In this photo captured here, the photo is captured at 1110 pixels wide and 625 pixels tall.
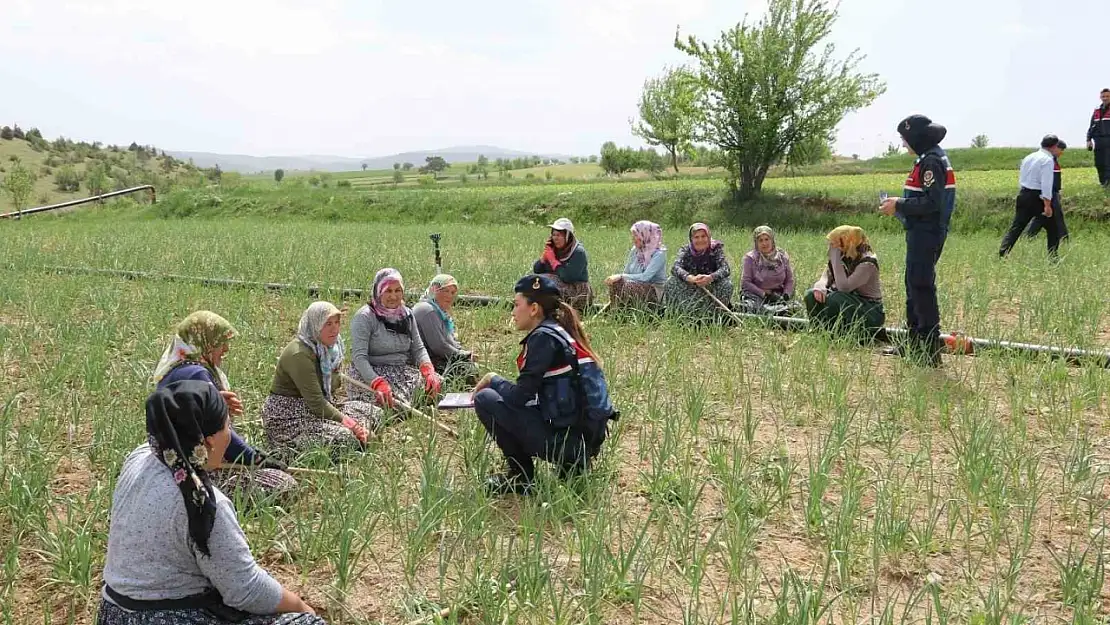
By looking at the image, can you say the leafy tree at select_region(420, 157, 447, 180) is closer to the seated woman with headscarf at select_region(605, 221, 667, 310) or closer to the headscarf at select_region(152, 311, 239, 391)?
the seated woman with headscarf at select_region(605, 221, 667, 310)

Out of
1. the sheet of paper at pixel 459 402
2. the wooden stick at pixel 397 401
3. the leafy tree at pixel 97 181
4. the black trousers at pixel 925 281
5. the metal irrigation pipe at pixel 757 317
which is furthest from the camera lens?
the leafy tree at pixel 97 181

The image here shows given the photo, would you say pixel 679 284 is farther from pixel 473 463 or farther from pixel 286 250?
pixel 286 250

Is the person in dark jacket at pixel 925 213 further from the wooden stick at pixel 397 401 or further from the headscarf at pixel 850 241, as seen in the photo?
the wooden stick at pixel 397 401

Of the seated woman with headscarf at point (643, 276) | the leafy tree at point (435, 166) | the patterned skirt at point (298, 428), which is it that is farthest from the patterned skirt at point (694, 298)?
the leafy tree at point (435, 166)

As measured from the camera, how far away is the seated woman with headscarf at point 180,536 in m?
2.02

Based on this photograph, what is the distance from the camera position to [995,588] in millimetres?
2652

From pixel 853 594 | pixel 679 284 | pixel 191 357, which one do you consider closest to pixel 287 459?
pixel 191 357

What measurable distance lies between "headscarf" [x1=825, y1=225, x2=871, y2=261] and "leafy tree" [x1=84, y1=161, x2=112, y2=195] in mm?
37543

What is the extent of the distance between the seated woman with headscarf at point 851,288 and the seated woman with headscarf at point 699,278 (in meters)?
0.90

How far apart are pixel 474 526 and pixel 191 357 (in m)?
1.40

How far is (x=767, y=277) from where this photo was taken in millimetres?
6879

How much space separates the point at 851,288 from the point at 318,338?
392cm

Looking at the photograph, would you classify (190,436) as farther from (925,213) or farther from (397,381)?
(925,213)

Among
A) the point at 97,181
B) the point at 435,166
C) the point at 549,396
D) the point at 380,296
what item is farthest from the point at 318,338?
the point at 435,166
